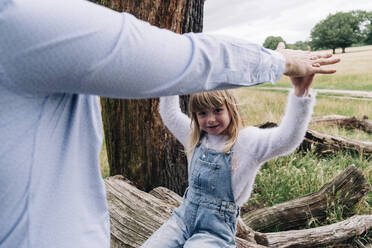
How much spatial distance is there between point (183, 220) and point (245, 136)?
64 centimetres

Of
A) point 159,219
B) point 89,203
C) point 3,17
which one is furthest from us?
point 159,219

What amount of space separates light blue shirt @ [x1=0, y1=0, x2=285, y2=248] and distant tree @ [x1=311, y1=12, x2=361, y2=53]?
13.8 meters

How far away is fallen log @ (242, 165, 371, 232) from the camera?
2.94 metres

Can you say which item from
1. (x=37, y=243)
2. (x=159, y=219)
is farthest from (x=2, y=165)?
(x=159, y=219)

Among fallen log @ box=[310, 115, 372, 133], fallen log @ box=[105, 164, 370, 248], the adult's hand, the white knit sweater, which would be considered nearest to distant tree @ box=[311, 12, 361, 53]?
fallen log @ box=[310, 115, 372, 133]

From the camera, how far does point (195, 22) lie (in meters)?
2.72

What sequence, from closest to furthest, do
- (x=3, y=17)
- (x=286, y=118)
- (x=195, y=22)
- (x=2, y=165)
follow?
(x=3, y=17), (x=2, y=165), (x=286, y=118), (x=195, y=22)

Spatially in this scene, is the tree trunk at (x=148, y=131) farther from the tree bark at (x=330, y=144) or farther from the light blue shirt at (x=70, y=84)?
the tree bark at (x=330, y=144)

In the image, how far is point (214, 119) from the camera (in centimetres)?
193

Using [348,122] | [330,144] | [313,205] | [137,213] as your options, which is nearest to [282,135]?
[137,213]

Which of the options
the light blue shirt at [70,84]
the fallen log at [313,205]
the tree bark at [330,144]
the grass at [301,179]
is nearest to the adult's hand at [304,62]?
the light blue shirt at [70,84]

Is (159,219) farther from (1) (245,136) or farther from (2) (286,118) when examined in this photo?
(2) (286,118)

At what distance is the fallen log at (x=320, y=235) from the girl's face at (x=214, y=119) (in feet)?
3.34

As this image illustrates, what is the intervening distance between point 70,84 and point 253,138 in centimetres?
134
